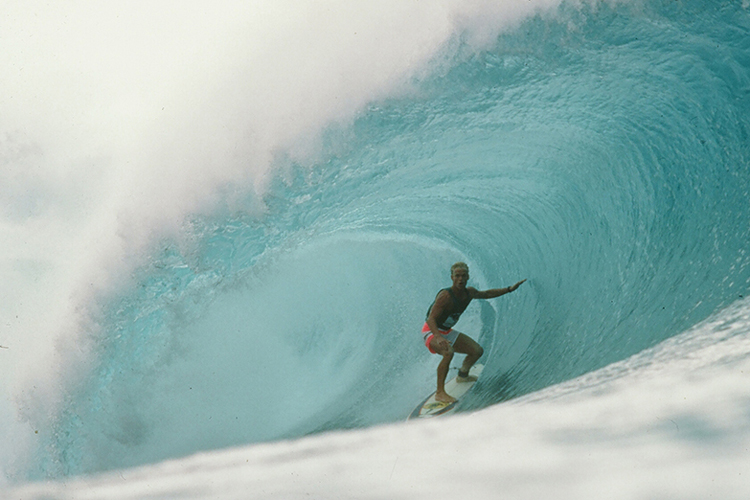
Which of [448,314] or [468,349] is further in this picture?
[468,349]

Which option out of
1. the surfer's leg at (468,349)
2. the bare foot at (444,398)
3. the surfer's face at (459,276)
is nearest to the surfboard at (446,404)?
the bare foot at (444,398)

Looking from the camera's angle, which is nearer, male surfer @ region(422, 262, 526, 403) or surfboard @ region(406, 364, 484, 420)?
male surfer @ region(422, 262, 526, 403)

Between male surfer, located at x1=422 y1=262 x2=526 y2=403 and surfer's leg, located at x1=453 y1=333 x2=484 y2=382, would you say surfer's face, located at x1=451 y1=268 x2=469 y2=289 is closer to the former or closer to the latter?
male surfer, located at x1=422 y1=262 x2=526 y2=403

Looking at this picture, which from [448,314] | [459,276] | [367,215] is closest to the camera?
[459,276]

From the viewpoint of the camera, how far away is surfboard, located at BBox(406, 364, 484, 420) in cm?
480

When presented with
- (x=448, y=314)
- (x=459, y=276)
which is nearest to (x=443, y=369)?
(x=448, y=314)

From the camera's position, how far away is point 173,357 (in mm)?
6371

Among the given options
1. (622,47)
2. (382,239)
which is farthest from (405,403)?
(622,47)

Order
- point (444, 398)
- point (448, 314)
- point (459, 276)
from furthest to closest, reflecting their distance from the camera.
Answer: point (444, 398), point (448, 314), point (459, 276)

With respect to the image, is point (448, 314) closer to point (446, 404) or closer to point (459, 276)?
point (459, 276)

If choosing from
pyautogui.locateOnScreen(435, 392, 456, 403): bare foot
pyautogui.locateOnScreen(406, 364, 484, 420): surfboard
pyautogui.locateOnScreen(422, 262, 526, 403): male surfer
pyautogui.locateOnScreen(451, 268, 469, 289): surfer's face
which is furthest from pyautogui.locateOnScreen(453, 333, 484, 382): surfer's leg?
pyautogui.locateOnScreen(451, 268, 469, 289): surfer's face

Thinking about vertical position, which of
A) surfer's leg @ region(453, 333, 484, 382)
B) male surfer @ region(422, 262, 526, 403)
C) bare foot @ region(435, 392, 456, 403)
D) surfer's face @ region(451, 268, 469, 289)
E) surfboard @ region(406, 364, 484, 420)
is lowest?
surfboard @ region(406, 364, 484, 420)

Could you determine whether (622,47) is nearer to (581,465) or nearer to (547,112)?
(547,112)

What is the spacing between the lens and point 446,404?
483 cm
